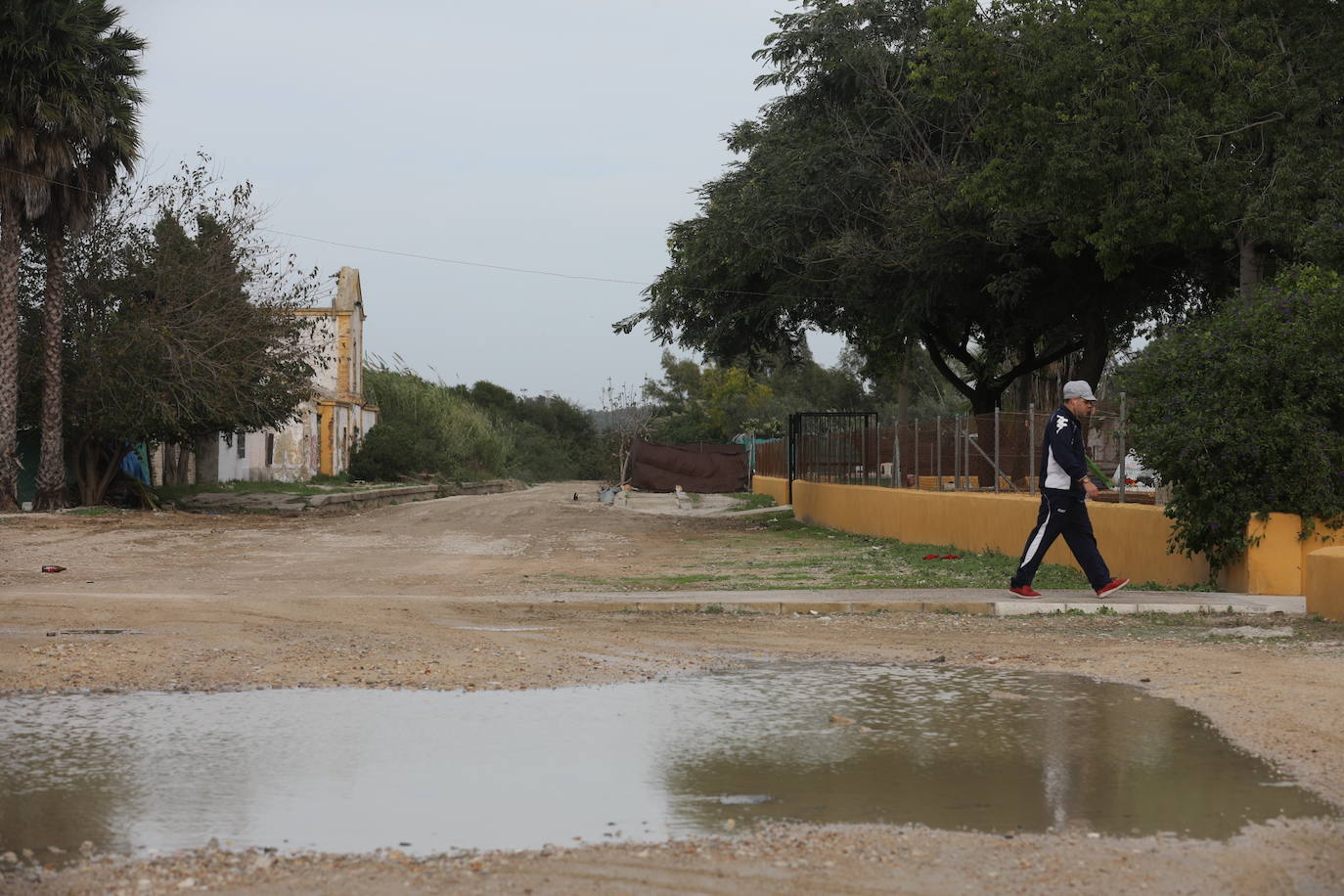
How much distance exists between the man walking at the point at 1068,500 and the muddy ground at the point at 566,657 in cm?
84

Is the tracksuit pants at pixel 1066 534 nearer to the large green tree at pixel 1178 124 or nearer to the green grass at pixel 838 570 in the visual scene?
the green grass at pixel 838 570

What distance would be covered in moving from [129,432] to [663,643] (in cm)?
2287

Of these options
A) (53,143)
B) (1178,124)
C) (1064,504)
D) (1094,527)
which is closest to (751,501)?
(53,143)

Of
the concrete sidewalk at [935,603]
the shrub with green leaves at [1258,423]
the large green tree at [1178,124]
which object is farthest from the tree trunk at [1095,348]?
the concrete sidewalk at [935,603]

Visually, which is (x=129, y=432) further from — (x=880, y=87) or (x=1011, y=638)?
(x=1011, y=638)

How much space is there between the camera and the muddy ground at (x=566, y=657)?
4449 mm

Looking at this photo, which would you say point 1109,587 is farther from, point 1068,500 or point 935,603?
point 935,603

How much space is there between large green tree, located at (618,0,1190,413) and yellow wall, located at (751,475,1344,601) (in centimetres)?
455

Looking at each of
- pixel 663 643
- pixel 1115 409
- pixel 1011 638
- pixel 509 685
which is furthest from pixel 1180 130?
pixel 509 685

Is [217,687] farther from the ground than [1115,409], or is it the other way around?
[1115,409]

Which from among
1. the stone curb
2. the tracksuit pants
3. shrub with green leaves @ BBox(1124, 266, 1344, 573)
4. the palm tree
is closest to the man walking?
the tracksuit pants

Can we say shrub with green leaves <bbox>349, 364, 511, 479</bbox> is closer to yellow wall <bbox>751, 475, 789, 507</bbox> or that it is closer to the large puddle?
yellow wall <bbox>751, 475, 789, 507</bbox>

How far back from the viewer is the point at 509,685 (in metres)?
8.21

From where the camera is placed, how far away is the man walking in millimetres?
12250
